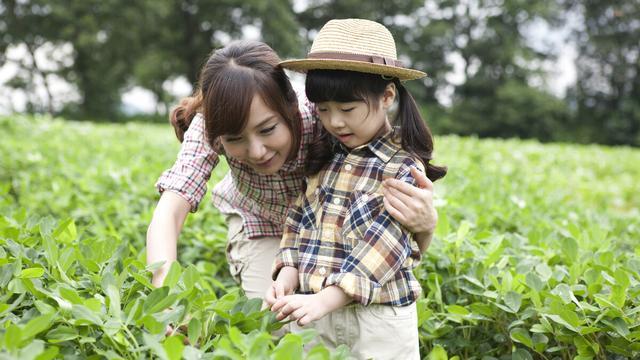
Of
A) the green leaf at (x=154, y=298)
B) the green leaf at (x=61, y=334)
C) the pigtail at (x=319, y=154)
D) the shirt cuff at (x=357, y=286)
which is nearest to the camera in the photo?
the green leaf at (x=61, y=334)

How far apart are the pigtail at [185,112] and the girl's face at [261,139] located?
0.30 m

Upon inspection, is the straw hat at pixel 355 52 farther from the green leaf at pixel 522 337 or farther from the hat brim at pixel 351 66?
the green leaf at pixel 522 337

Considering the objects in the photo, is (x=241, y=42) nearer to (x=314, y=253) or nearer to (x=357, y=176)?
(x=357, y=176)

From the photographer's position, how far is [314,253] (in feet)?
5.83

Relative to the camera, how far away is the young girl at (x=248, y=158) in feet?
5.79

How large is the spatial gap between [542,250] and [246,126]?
126 cm

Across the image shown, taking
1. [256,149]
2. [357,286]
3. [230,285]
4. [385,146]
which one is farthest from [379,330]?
[230,285]

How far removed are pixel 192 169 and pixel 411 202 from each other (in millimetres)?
814

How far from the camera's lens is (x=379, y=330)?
66.8 inches

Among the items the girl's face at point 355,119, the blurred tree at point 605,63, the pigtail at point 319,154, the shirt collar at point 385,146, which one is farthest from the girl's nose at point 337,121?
the blurred tree at point 605,63

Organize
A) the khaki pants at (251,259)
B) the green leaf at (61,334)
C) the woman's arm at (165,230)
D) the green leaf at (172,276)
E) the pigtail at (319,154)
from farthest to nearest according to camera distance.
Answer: the khaki pants at (251,259) < the pigtail at (319,154) < the woman's arm at (165,230) < the green leaf at (172,276) < the green leaf at (61,334)

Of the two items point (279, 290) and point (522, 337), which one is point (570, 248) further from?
point (279, 290)

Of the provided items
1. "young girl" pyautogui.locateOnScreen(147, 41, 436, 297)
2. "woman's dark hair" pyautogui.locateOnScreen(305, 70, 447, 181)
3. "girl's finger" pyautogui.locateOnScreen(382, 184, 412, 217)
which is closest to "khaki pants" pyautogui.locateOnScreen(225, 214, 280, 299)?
"young girl" pyautogui.locateOnScreen(147, 41, 436, 297)

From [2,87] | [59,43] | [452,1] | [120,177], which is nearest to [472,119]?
[452,1]
